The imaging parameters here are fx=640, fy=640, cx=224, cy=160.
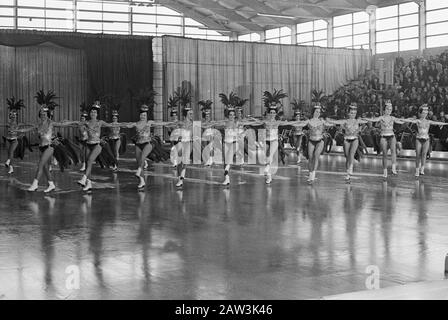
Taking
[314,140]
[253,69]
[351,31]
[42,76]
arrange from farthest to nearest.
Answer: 1. [351,31]
2. [253,69]
3. [42,76]
4. [314,140]

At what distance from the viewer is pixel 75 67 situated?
1249 inches

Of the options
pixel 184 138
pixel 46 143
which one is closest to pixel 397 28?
pixel 184 138

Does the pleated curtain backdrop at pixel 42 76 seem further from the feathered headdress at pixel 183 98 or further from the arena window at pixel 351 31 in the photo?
the arena window at pixel 351 31

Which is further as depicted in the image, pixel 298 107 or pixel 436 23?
pixel 436 23

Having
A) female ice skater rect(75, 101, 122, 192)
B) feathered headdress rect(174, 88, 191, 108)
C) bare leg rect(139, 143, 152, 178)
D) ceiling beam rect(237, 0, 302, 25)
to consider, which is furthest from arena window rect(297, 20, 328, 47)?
female ice skater rect(75, 101, 122, 192)

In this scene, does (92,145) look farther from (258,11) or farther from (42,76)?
(258,11)

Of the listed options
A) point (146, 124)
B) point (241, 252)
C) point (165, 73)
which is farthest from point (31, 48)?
point (241, 252)

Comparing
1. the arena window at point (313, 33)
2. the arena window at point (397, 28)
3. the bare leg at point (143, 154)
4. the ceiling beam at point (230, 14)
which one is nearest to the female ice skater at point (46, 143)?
the bare leg at point (143, 154)

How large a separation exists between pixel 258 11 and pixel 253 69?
5.24 metres

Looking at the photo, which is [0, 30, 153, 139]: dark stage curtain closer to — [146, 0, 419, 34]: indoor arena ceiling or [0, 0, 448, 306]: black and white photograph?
[0, 0, 448, 306]: black and white photograph

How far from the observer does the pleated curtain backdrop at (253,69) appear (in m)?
31.0

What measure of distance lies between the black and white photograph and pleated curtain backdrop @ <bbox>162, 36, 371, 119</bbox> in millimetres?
74

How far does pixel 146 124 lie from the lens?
13.6 meters

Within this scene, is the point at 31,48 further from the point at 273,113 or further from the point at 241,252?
the point at 241,252
